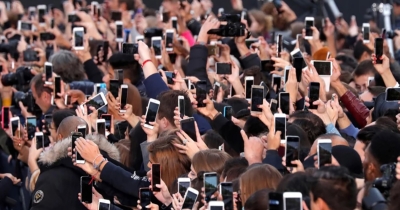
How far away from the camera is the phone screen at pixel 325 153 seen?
6.03m

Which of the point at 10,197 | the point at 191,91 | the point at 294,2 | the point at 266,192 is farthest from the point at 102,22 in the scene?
the point at 266,192

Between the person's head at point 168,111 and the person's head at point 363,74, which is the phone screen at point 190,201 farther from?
the person's head at point 363,74

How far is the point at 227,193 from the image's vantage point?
5.79 meters

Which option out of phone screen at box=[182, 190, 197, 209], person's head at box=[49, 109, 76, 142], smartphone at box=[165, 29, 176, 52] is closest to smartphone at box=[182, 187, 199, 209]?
phone screen at box=[182, 190, 197, 209]

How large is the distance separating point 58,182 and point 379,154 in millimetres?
2262

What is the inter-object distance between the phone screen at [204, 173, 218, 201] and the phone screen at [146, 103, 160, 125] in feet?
6.11

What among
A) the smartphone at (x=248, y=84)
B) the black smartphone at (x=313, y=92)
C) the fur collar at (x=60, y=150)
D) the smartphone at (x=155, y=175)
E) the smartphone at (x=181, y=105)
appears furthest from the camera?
the smartphone at (x=248, y=84)

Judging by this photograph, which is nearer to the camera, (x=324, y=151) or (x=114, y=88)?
(x=324, y=151)

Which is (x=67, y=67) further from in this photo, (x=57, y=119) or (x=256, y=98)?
(x=256, y=98)

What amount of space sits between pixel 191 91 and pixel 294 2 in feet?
26.6

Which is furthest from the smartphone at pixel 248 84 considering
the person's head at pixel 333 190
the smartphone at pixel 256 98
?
the person's head at pixel 333 190

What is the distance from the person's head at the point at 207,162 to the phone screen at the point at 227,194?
84 centimetres

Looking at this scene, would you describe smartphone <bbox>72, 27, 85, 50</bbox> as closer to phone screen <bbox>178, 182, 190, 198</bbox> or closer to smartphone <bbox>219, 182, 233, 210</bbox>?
phone screen <bbox>178, 182, 190, 198</bbox>

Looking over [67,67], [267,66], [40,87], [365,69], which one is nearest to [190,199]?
[267,66]
